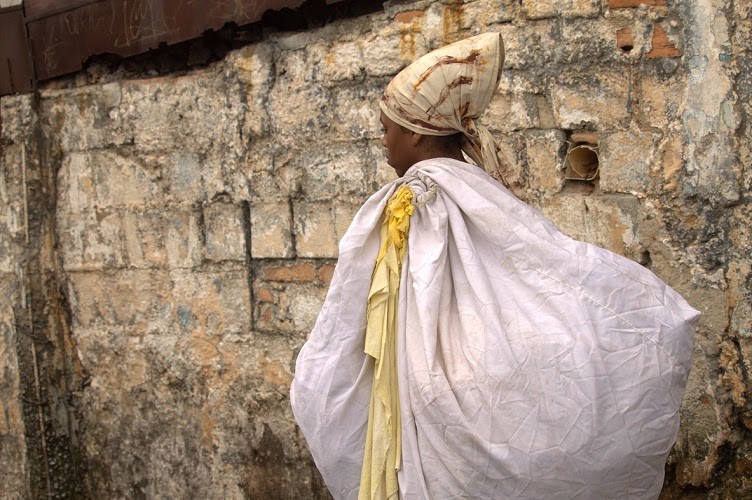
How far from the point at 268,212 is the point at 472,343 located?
7.03 ft

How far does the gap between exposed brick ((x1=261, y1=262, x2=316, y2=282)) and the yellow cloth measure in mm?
1764

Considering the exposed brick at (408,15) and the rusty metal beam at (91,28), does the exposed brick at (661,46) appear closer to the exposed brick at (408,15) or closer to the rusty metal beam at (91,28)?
the exposed brick at (408,15)

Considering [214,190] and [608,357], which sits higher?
[214,190]

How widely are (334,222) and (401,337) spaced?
1777 millimetres

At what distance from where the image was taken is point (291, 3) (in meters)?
4.02

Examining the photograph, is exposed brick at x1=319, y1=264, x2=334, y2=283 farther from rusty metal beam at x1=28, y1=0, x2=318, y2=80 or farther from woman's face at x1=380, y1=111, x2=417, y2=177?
woman's face at x1=380, y1=111, x2=417, y2=177

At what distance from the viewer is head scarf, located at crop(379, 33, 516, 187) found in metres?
2.42

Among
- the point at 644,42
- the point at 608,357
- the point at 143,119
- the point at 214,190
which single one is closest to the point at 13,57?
the point at 143,119

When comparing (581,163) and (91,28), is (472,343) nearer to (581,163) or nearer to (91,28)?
(581,163)

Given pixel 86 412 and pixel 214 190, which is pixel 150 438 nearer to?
pixel 86 412

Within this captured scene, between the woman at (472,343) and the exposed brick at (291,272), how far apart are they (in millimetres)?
1664

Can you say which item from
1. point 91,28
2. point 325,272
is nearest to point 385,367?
point 325,272

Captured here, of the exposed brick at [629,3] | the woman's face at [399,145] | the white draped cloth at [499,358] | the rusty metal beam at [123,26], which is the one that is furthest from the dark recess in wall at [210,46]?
the white draped cloth at [499,358]

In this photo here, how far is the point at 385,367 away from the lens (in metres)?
2.38
